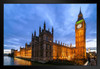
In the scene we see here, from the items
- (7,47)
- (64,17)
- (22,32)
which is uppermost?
(64,17)

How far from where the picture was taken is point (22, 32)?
2268 millimetres

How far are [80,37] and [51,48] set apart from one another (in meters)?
0.92

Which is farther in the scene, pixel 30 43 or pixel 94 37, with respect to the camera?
pixel 30 43

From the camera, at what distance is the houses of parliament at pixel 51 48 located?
7.39 ft

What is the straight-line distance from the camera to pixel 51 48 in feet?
7.64

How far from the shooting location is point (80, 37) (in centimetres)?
226

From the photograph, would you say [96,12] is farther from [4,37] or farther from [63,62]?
[4,37]

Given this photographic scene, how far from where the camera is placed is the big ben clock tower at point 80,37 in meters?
2.23

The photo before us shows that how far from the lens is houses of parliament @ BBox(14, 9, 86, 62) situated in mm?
2252

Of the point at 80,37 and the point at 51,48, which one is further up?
the point at 80,37

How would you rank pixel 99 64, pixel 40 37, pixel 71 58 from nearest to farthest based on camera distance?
pixel 99 64
pixel 71 58
pixel 40 37

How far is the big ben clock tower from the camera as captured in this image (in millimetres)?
2229

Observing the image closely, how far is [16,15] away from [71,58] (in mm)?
2063

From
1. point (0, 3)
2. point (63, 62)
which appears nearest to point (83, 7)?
point (63, 62)
